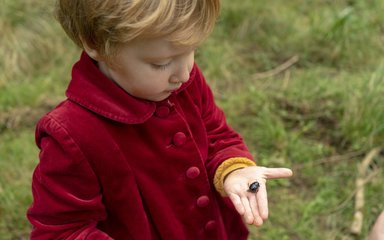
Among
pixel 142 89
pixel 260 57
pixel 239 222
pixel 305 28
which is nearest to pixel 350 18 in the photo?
pixel 305 28

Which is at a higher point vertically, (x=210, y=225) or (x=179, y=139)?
(x=179, y=139)

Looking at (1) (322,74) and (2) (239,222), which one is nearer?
(2) (239,222)

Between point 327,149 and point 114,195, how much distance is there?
5.83ft

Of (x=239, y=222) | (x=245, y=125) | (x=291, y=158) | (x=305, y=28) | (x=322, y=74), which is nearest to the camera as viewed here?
(x=239, y=222)

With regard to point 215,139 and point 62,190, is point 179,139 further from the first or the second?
point 62,190

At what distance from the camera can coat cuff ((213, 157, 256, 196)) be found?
155 cm

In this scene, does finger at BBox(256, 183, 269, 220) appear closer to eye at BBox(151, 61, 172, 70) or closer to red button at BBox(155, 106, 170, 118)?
red button at BBox(155, 106, 170, 118)

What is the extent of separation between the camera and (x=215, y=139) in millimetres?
1649

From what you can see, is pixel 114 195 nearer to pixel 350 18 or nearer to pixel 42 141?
pixel 42 141

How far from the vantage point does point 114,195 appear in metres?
1.39

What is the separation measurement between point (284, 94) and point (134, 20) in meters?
2.29

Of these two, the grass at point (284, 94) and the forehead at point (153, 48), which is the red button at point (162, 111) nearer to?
the forehead at point (153, 48)

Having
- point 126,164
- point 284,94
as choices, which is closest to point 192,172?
point 126,164

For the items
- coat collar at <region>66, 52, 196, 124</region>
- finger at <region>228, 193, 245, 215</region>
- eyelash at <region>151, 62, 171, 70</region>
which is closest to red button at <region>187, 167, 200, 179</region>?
finger at <region>228, 193, 245, 215</region>
